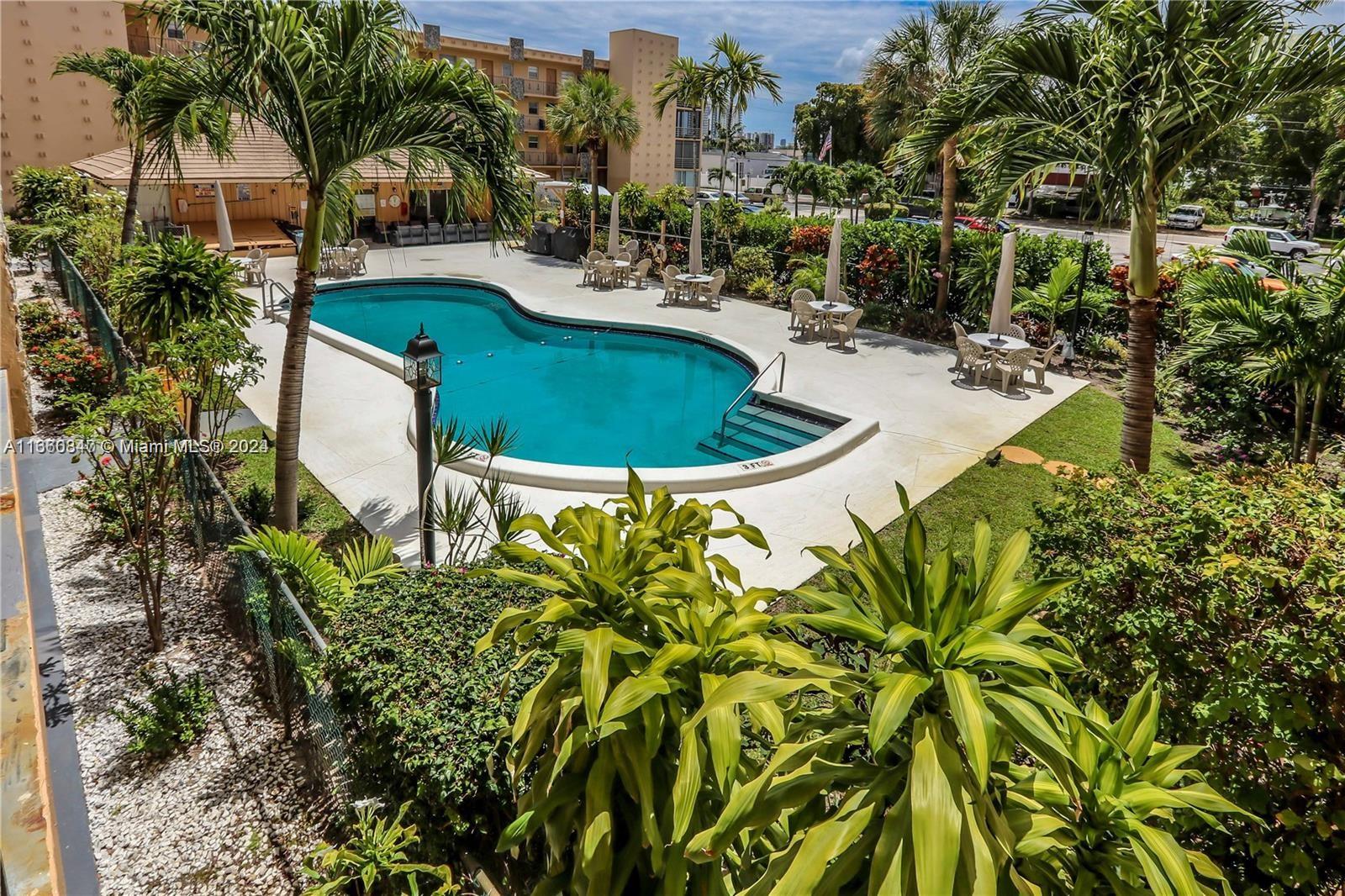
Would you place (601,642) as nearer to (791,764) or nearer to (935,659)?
(791,764)

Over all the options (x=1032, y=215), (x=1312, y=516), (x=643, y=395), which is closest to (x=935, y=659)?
(x=1312, y=516)

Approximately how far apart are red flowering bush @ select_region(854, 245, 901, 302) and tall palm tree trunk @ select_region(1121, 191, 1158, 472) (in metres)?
10.1

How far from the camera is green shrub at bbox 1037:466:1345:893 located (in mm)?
3186

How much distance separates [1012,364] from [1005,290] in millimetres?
1514

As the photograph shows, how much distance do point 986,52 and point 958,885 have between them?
25.8ft

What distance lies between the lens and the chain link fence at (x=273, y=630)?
4402mm

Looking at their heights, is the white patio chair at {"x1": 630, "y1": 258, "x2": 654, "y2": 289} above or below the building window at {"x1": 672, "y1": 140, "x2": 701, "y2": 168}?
below

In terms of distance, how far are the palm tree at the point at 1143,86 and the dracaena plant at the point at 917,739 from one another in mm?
5303

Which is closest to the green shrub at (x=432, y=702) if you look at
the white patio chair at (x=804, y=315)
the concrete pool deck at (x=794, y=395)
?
the concrete pool deck at (x=794, y=395)

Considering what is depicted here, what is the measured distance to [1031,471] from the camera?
31.7 ft

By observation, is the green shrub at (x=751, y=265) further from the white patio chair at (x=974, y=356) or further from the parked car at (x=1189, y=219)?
the parked car at (x=1189, y=219)

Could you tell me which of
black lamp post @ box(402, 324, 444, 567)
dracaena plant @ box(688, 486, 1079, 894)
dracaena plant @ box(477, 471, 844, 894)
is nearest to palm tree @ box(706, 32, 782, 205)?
black lamp post @ box(402, 324, 444, 567)

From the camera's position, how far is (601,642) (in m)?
2.73

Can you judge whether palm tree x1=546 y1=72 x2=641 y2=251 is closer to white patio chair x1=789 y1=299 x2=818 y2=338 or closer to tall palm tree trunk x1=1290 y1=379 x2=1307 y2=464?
white patio chair x1=789 y1=299 x2=818 y2=338
